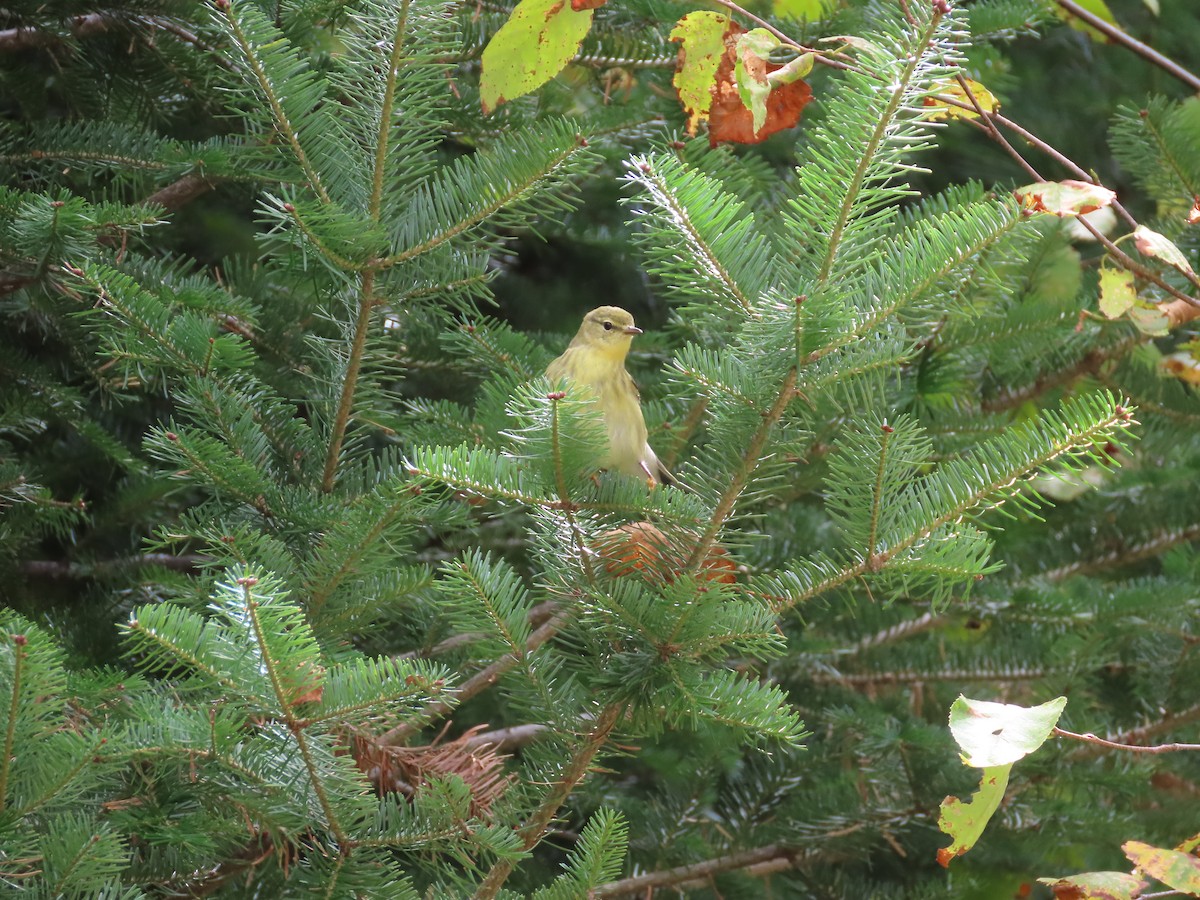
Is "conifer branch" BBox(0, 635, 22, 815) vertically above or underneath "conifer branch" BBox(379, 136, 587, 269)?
underneath

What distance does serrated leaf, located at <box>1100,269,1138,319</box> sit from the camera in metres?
2.15

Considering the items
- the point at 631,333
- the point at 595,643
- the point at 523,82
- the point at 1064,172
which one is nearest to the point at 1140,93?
the point at 1064,172

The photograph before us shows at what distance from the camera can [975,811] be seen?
5.29 ft

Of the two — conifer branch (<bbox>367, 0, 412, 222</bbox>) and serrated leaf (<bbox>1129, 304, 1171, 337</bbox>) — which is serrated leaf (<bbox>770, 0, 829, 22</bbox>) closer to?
serrated leaf (<bbox>1129, 304, 1171, 337</bbox>)

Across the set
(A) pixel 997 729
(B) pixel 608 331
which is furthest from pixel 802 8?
(A) pixel 997 729

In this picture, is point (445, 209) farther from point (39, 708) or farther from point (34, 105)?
point (34, 105)

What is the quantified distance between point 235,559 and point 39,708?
38 cm

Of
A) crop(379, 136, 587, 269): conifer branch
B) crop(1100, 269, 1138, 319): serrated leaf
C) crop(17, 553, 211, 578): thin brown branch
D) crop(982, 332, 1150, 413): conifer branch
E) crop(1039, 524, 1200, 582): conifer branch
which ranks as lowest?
crop(1039, 524, 1200, 582): conifer branch

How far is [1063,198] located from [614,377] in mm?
1571

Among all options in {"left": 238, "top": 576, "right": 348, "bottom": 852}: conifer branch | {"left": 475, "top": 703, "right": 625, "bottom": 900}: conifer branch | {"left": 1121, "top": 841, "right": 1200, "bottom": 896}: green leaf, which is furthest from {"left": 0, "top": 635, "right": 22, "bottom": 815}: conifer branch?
{"left": 1121, "top": 841, "right": 1200, "bottom": 896}: green leaf

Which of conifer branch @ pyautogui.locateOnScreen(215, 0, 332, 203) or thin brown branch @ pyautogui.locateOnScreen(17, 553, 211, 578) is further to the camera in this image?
thin brown branch @ pyautogui.locateOnScreen(17, 553, 211, 578)

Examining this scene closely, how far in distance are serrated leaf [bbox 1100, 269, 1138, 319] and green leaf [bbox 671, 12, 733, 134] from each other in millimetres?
788

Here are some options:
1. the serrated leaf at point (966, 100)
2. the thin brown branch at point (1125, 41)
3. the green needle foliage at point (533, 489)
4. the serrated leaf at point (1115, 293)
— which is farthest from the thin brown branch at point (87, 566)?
the thin brown branch at point (1125, 41)

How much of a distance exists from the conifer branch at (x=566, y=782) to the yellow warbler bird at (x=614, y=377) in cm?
92
